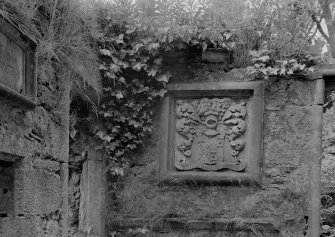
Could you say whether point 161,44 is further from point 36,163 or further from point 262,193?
point 36,163

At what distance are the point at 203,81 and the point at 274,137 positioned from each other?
934mm

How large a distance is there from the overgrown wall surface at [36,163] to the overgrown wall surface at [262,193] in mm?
1539

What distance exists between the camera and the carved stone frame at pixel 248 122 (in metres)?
4.55

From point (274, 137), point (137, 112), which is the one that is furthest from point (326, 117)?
point (137, 112)

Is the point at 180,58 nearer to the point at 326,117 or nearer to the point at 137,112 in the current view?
the point at 137,112

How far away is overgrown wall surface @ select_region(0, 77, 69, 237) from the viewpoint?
100 inches

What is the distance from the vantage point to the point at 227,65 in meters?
4.75

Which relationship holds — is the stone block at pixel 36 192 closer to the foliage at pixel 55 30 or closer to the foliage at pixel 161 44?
the foliage at pixel 55 30

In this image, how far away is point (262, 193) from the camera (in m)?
4.55

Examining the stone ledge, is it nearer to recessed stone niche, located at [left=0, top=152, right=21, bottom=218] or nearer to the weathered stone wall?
the weathered stone wall

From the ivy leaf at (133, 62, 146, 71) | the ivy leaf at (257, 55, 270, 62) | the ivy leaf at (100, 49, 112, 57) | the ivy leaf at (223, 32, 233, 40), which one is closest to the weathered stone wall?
the ivy leaf at (257, 55, 270, 62)

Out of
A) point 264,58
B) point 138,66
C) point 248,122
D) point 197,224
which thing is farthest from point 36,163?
point 264,58

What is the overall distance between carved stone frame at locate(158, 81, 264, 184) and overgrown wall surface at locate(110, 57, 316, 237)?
78 millimetres

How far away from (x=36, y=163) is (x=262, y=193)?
2.52 metres
